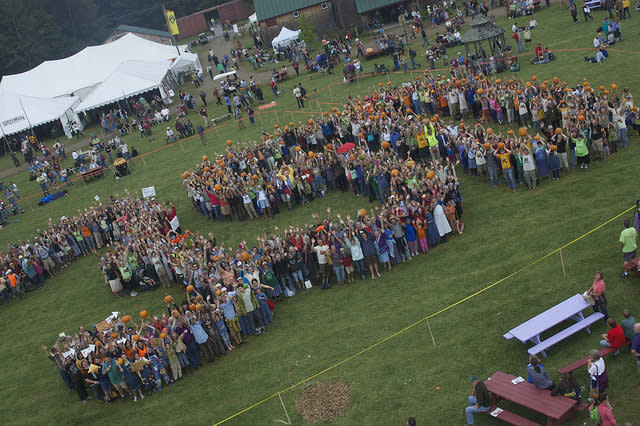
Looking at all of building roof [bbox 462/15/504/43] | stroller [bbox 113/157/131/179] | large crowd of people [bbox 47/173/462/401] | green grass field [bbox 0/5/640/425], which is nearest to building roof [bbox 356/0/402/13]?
building roof [bbox 462/15/504/43]

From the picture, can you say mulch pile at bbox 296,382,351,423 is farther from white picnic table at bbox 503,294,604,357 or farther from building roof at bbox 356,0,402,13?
building roof at bbox 356,0,402,13

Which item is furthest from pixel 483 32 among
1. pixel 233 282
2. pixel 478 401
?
pixel 478 401

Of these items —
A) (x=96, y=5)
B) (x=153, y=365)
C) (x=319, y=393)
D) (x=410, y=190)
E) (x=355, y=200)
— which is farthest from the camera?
(x=96, y=5)

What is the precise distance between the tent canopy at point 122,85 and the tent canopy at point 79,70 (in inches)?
128

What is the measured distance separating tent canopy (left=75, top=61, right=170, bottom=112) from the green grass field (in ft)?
88.0

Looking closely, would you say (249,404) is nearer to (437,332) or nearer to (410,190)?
(437,332)

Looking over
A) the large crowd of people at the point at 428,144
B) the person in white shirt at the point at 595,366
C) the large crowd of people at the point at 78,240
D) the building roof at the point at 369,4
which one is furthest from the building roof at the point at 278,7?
the person in white shirt at the point at 595,366

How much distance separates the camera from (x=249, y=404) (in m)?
14.1

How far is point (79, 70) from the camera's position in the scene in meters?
52.3

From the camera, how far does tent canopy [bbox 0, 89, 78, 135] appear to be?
1797 inches

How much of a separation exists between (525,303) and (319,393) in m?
5.19

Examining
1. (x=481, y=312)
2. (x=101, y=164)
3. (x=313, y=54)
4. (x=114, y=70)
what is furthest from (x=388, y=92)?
(x=114, y=70)

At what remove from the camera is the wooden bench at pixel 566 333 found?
1224cm

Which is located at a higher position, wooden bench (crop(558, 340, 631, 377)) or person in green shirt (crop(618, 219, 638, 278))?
person in green shirt (crop(618, 219, 638, 278))
